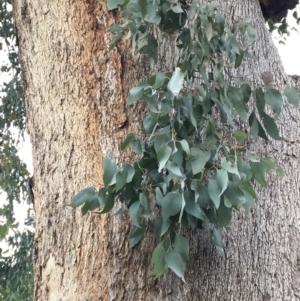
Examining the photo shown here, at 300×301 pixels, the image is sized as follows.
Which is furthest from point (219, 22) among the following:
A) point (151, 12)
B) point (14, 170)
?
point (14, 170)

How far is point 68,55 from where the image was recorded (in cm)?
141

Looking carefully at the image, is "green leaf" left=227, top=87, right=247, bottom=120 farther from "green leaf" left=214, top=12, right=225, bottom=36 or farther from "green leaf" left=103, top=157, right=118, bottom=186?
"green leaf" left=103, top=157, right=118, bottom=186

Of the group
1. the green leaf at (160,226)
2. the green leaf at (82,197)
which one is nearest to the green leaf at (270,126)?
the green leaf at (160,226)

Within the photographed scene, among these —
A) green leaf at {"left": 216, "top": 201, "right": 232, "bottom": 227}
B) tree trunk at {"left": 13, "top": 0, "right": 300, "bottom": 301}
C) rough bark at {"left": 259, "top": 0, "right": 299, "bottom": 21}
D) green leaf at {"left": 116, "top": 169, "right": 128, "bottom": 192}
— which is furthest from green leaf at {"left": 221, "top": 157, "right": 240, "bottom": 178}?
rough bark at {"left": 259, "top": 0, "right": 299, "bottom": 21}

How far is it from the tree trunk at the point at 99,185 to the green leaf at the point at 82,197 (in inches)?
5.4

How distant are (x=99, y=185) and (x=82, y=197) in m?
0.16

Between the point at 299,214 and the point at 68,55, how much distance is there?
75 cm

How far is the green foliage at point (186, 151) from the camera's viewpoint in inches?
40.8

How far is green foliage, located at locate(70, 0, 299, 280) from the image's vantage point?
1037 millimetres

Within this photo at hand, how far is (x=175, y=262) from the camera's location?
1056 mm

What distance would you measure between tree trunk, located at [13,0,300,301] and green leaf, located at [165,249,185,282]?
175 millimetres

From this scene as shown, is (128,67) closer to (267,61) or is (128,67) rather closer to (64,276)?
(267,61)

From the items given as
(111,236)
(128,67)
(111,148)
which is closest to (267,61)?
(128,67)

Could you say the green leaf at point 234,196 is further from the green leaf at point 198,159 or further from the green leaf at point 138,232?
the green leaf at point 138,232
